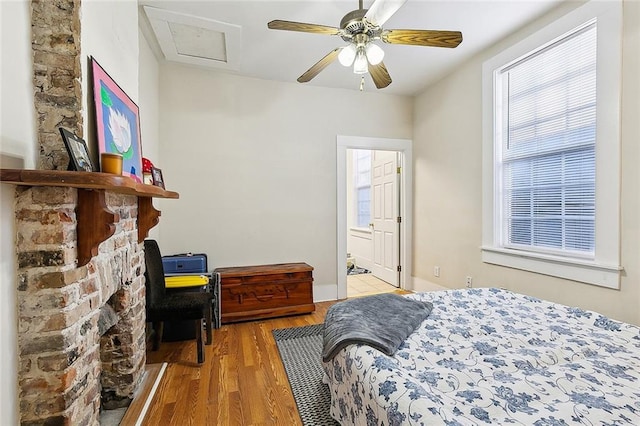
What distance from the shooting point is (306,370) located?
2.07m

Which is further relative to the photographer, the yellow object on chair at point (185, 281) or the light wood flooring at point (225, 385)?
the yellow object on chair at point (185, 281)

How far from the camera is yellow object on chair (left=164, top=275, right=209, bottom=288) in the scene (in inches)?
94.8

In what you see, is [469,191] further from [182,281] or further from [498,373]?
[182,281]

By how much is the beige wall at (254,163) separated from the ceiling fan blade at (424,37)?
196 centimetres

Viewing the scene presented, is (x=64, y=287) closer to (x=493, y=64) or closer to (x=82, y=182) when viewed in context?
(x=82, y=182)

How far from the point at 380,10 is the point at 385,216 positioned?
11.0ft

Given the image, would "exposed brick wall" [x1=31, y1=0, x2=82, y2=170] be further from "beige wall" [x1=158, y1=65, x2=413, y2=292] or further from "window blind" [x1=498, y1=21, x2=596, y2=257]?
"window blind" [x1=498, y1=21, x2=596, y2=257]

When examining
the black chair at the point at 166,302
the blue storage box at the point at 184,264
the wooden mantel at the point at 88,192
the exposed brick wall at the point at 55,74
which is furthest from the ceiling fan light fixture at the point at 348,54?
the blue storage box at the point at 184,264

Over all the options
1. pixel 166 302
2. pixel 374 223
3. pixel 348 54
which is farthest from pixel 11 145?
pixel 374 223

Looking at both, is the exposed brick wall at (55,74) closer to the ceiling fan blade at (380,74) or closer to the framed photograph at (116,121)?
the framed photograph at (116,121)

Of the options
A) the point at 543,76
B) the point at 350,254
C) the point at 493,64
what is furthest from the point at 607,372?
the point at 350,254

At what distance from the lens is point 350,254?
6.20 meters

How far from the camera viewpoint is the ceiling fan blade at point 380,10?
147 centimetres

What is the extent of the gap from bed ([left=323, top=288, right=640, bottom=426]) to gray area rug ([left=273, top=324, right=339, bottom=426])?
137 millimetres
